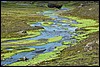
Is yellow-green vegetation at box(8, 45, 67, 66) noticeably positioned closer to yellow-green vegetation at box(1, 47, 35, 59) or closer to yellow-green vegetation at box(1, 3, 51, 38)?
yellow-green vegetation at box(1, 47, 35, 59)

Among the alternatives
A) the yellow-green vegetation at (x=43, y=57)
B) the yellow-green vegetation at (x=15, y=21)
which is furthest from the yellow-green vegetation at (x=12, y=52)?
the yellow-green vegetation at (x=15, y=21)

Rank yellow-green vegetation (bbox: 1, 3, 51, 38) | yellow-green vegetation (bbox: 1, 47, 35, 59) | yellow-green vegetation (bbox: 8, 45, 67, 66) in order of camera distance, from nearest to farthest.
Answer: yellow-green vegetation (bbox: 8, 45, 67, 66)
yellow-green vegetation (bbox: 1, 47, 35, 59)
yellow-green vegetation (bbox: 1, 3, 51, 38)

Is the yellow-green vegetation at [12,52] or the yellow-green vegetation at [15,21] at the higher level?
the yellow-green vegetation at [12,52]

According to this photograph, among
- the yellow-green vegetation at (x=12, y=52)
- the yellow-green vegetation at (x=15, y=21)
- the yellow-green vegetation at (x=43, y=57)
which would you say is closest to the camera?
the yellow-green vegetation at (x=43, y=57)

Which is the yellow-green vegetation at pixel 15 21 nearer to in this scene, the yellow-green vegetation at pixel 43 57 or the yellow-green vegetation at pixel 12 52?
the yellow-green vegetation at pixel 12 52

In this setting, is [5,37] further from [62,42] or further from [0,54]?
[0,54]

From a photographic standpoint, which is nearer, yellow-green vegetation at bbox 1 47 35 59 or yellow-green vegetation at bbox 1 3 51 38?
yellow-green vegetation at bbox 1 47 35 59

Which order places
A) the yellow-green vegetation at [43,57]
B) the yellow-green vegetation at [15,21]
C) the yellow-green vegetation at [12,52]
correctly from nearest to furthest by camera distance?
the yellow-green vegetation at [43,57] < the yellow-green vegetation at [12,52] < the yellow-green vegetation at [15,21]

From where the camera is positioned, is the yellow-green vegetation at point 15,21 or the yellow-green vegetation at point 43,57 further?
the yellow-green vegetation at point 15,21

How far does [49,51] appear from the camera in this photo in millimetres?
38531

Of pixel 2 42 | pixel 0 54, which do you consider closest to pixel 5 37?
pixel 2 42

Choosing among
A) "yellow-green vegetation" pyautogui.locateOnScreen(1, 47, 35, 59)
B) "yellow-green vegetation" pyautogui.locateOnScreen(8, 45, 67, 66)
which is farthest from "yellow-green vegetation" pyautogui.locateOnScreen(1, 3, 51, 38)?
"yellow-green vegetation" pyautogui.locateOnScreen(8, 45, 67, 66)

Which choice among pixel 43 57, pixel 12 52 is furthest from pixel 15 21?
pixel 43 57

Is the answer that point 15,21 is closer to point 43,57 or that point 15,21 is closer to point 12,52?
point 12,52
